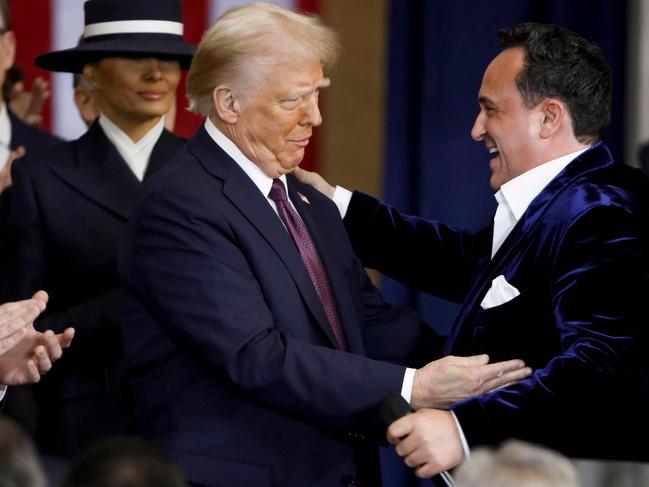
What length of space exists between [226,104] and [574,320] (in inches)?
26.1

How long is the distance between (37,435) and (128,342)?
0.71m

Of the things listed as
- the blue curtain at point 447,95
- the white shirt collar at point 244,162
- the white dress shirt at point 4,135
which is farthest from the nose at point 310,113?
the blue curtain at point 447,95

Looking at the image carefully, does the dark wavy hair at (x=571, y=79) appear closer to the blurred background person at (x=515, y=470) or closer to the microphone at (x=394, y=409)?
the microphone at (x=394, y=409)

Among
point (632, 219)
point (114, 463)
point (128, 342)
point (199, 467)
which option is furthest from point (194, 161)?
point (114, 463)

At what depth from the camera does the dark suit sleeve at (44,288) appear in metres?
2.74

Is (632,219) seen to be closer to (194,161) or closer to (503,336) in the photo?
(503,336)

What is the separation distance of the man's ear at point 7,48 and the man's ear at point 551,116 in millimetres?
1482

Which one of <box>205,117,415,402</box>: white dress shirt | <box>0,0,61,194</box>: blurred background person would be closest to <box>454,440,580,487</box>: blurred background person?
<box>205,117,415,402</box>: white dress shirt

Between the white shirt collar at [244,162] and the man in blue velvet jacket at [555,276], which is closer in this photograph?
the man in blue velvet jacket at [555,276]

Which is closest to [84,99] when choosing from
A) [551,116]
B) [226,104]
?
[226,104]

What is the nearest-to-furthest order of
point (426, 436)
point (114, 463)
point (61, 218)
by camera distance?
point (114, 463) → point (426, 436) → point (61, 218)

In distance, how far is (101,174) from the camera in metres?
2.90

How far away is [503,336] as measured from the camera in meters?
2.34

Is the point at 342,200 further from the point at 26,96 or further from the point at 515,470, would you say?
the point at 515,470
